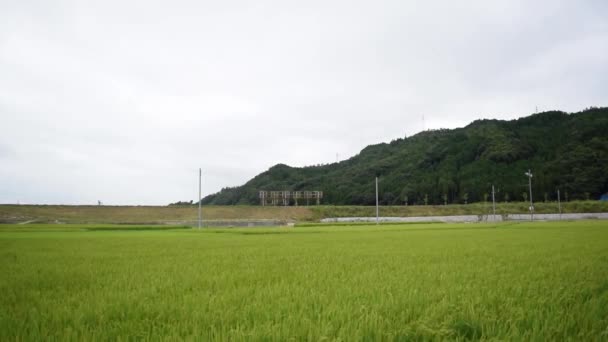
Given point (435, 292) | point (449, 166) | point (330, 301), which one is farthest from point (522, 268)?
point (449, 166)

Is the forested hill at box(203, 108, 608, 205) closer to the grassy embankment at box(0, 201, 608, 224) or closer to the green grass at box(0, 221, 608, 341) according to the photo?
the grassy embankment at box(0, 201, 608, 224)

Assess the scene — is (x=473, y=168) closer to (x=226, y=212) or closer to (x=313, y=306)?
(x=226, y=212)

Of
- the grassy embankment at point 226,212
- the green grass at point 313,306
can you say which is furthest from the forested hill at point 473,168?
the green grass at point 313,306

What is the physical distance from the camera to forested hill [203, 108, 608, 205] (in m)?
95.8

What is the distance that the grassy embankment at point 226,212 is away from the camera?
61.4 meters

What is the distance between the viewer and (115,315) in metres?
3.56

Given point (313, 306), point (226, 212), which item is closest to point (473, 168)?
point (226, 212)

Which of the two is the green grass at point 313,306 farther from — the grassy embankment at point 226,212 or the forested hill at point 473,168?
the forested hill at point 473,168

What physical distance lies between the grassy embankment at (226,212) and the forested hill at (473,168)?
19.0 metres

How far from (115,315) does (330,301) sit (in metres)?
2.24

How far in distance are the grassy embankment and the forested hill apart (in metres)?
19.0

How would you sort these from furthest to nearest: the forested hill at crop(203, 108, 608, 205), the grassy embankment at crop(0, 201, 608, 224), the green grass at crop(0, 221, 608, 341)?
the forested hill at crop(203, 108, 608, 205) → the grassy embankment at crop(0, 201, 608, 224) → the green grass at crop(0, 221, 608, 341)

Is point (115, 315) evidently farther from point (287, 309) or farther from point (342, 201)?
point (342, 201)

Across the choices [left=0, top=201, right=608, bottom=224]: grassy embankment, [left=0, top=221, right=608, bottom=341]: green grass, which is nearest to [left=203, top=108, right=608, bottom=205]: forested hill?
[left=0, top=201, right=608, bottom=224]: grassy embankment
